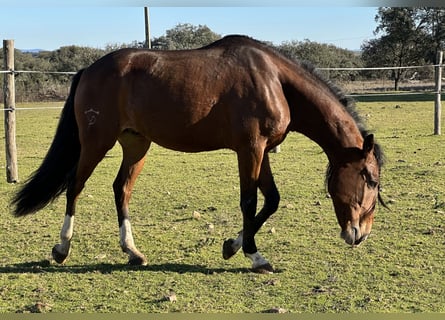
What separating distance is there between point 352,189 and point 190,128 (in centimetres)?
137

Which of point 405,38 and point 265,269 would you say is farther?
point 405,38

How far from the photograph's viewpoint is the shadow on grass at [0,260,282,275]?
4082 millimetres

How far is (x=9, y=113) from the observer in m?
8.15

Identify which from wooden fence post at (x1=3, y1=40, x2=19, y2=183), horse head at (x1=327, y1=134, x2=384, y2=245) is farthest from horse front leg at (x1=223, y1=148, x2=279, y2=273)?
wooden fence post at (x1=3, y1=40, x2=19, y2=183)

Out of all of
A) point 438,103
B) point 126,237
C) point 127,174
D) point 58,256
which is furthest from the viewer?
point 438,103

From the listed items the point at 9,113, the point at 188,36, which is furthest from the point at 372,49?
the point at 9,113

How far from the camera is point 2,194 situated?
7039mm

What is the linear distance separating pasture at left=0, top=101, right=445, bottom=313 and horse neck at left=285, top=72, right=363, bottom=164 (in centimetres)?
33

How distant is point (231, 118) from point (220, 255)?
1229 millimetres

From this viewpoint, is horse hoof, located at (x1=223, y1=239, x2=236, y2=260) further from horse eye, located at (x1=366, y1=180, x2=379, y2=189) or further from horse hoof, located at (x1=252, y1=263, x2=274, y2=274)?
horse eye, located at (x1=366, y1=180, x2=379, y2=189)

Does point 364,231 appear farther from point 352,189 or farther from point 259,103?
point 259,103

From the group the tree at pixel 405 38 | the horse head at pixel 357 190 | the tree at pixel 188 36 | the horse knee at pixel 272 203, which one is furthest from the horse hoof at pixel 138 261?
the tree at pixel 405 38

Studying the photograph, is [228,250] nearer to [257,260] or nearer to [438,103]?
[257,260]

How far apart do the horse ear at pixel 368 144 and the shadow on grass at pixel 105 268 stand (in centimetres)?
117
